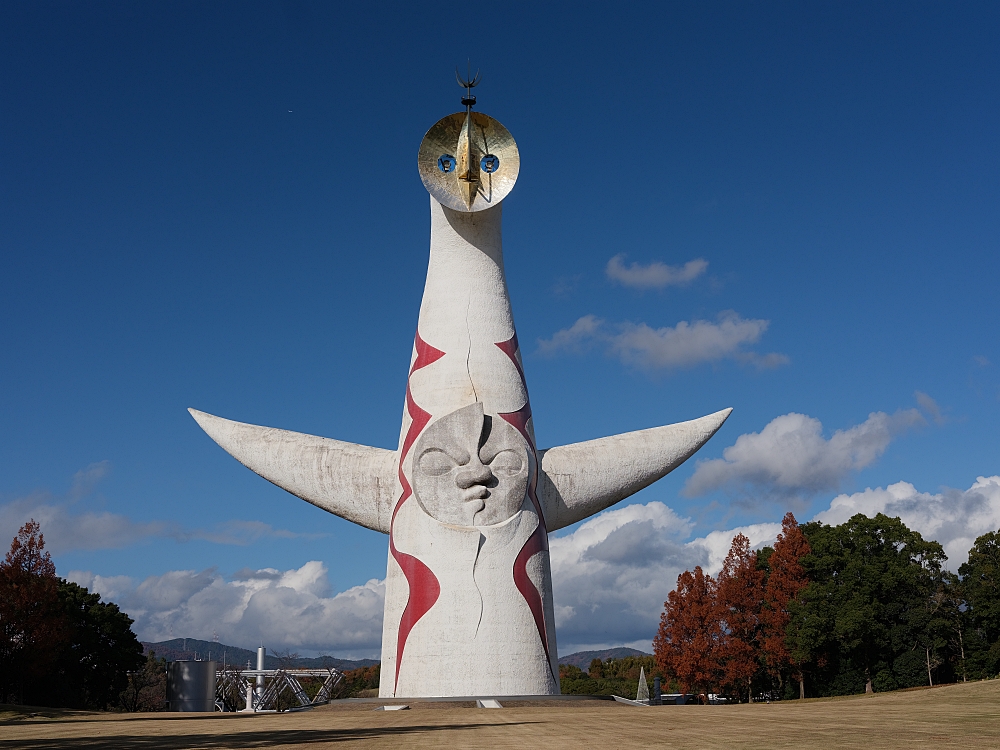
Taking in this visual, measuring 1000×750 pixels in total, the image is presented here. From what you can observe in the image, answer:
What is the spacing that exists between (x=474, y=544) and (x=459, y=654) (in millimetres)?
1809

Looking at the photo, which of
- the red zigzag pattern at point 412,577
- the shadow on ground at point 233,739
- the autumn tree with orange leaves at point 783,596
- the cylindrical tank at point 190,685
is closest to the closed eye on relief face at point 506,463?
the red zigzag pattern at point 412,577

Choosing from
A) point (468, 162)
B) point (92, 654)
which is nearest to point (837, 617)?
Result: point (468, 162)

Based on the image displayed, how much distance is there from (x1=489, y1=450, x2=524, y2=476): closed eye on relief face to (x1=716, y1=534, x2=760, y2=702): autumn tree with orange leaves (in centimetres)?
2003

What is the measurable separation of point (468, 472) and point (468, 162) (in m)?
5.94

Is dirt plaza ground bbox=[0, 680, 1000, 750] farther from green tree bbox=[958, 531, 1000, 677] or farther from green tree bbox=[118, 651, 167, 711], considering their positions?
green tree bbox=[118, 651, 167, 711]

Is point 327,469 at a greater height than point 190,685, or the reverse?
point 327,469

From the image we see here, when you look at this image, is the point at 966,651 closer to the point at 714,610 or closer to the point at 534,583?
the point at 714,610

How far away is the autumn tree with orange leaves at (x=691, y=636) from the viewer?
33906 millimetres

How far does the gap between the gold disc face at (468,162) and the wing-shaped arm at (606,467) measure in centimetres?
511

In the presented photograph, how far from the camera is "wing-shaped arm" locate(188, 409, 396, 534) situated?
17.8m

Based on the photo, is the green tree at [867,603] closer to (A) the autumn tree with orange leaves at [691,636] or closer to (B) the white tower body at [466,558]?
(A) the autumn tree with orange leaves at [691,636]

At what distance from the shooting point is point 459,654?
618 inches

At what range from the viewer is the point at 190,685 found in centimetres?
2400

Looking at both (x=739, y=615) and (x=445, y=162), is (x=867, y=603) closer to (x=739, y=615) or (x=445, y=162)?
(x=739, y=615)
